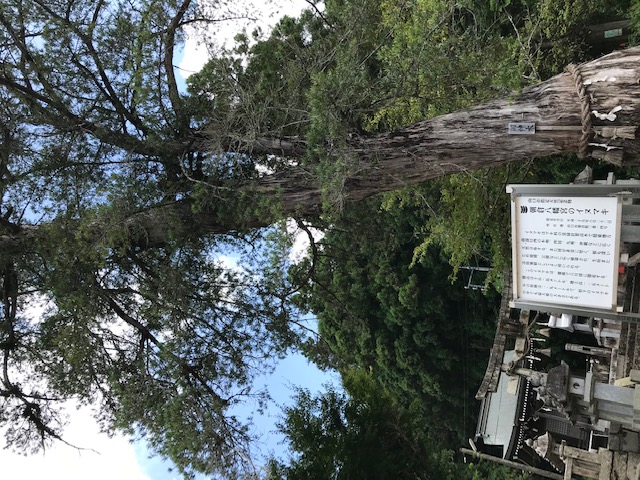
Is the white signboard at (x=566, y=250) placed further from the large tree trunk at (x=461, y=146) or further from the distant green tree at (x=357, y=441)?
the distant green tree at (x=357, y=441)

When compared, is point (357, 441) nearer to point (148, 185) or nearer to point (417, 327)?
point (148, 185)

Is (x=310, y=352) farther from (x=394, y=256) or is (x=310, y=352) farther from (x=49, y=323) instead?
(x=394, y=256)

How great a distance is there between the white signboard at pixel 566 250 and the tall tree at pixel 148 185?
67 centimetres

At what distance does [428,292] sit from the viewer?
15.2 meters

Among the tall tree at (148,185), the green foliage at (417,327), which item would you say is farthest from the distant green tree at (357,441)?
the green foliage at (417,327)

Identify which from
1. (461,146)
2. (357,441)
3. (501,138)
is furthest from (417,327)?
(501,138)

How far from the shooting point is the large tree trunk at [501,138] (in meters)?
4.65

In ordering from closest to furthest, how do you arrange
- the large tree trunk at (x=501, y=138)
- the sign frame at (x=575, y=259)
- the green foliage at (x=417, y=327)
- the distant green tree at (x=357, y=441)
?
1. the large tree trunk at (x=501, y=138)
2. the sign frame at (x=575, y=259)
3. the distant green tree at (x=357, y=441)
4. the green foliage at (x=417, y=327)

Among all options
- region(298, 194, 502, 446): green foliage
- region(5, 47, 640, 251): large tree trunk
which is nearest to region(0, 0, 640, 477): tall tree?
region(5, 47, 640, 251): large tree trunk

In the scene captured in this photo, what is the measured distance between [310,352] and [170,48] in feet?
16.7

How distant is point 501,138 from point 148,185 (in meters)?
4.26

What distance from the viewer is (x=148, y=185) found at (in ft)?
21.3

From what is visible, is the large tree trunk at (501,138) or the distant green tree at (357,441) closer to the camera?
the large tree trunk at (501,138)

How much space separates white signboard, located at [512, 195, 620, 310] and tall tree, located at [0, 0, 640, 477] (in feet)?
2.20
